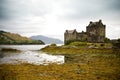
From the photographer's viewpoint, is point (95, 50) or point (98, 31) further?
point (98, 31)

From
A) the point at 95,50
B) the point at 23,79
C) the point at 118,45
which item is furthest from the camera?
the point at 118,45

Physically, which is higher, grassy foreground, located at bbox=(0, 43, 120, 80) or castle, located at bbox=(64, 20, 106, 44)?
castle, located at bbox=(64, 20, 106, 44)

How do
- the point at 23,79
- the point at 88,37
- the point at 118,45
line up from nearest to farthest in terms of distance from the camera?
the point at 23,79
the point at 118,45
the point at 88,37

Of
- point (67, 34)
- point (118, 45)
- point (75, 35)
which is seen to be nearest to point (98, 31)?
point (75, 35)

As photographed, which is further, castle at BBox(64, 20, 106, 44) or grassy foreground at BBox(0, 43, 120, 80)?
castle at BBox(64, 20, 106, 44)

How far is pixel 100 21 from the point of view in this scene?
371 ft

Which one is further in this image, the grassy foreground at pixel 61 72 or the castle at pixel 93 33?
the castle at pixel 93 33

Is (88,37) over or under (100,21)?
under

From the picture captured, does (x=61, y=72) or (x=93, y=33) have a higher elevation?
(x=93, y=33)

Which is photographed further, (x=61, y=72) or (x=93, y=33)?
(x=93, y=33)

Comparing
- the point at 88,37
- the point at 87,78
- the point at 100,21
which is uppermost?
the point at 100,21

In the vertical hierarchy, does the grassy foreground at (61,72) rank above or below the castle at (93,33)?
below

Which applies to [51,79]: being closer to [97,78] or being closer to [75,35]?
[97,78]

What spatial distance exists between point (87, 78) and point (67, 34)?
107 metres
